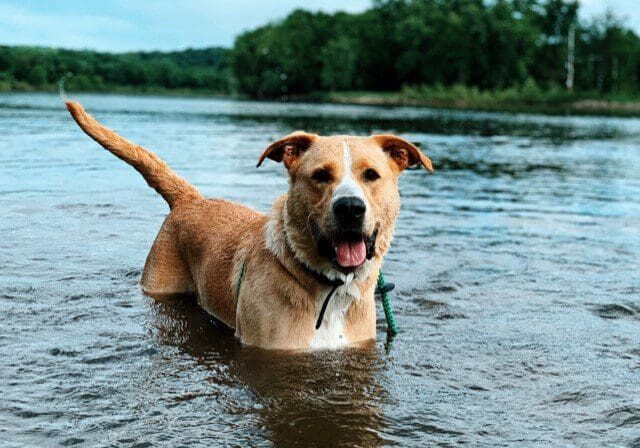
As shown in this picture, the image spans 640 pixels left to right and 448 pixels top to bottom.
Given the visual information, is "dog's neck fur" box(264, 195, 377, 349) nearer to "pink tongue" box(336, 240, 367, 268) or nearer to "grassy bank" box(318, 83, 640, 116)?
"pink tongue" box(336, 240, 367, 268)

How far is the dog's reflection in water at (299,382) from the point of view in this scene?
4.52m

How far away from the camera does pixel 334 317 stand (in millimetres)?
5730

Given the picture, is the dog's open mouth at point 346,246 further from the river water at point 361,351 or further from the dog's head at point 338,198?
the river water at point 361,351

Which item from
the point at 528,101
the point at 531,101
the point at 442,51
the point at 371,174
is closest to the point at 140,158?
the point at 371,174

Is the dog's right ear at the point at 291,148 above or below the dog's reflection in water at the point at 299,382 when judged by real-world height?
above

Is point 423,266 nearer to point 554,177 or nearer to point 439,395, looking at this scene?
point 439,395

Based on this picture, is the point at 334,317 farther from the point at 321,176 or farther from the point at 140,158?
the point at 140,158

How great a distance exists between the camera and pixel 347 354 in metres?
5.82

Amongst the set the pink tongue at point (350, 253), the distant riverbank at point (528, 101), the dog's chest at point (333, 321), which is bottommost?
the dog's chest at point (333, 321)

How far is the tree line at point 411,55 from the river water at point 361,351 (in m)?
66.7

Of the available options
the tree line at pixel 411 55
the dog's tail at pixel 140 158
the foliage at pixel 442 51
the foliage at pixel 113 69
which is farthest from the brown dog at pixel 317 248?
the foliage at pixel 442 51

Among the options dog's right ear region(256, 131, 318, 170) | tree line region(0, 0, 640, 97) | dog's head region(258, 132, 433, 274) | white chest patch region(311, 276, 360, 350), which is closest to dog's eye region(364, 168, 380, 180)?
dog's head region(258, 132, 433, 274)

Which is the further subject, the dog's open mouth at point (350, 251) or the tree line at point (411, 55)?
the tree line at point (411, 55)

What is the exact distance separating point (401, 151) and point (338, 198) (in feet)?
3.72
